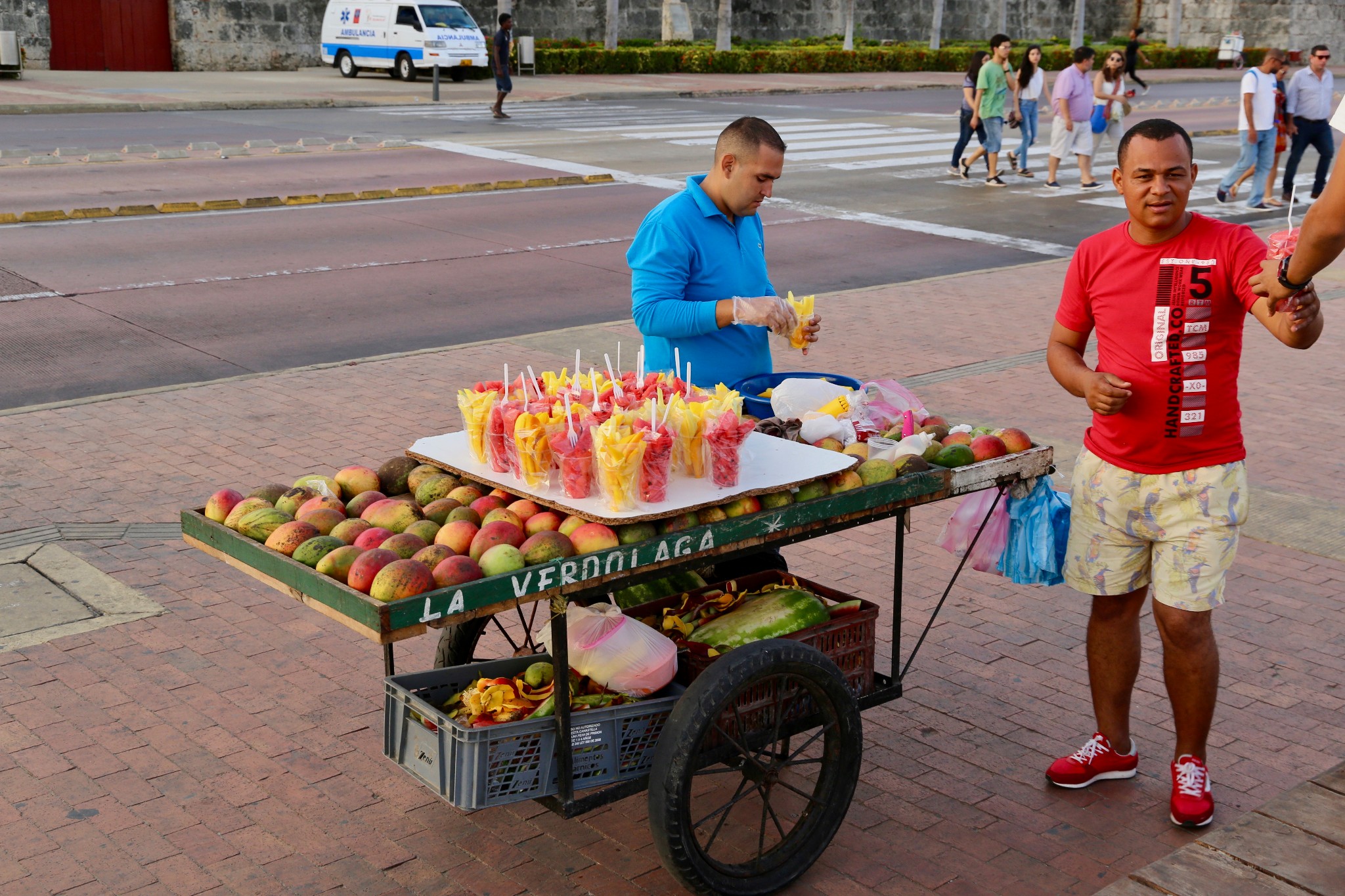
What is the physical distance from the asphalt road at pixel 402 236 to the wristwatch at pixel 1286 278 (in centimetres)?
775

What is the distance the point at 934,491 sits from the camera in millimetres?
4113

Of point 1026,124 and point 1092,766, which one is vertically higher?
point 1026,124

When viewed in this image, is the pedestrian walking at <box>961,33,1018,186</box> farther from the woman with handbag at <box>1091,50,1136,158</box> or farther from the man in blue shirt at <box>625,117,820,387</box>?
the man in blue shirt at <box>625,117,820,387</box>

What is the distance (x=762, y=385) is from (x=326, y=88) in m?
29.7

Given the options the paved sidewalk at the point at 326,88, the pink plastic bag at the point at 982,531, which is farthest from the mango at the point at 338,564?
the paved sidewalk at the point at 326,88

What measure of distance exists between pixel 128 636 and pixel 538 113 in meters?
24.2

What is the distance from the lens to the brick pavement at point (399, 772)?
397cm

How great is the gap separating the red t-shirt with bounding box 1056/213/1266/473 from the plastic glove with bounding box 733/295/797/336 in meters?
0.99

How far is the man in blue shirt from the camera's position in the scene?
14.6 feet

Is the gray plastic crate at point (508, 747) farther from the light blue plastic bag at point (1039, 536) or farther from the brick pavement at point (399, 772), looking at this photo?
the light blue plastic bag at point (1039, 536)

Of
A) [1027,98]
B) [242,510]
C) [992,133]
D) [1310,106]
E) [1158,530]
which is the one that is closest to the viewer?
[242,510]

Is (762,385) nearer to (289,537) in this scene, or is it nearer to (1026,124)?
(289,537)

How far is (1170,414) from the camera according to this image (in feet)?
13.2

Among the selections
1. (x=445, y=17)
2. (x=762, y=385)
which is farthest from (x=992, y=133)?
(x=445, y=17)
